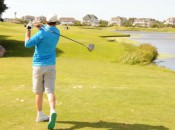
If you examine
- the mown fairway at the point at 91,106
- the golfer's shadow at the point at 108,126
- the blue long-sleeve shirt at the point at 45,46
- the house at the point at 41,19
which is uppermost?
the house at the point at 41,19

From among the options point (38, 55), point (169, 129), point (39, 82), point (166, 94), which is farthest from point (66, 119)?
point (166, 94)

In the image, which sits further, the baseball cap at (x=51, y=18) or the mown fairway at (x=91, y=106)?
the mown fairway at (x=91, y=106)

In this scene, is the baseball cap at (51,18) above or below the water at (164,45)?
above

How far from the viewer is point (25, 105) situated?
36.2 ft

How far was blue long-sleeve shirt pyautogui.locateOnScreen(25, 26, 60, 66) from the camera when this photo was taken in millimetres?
8461

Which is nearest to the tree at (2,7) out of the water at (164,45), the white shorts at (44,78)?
the water at (164,45)

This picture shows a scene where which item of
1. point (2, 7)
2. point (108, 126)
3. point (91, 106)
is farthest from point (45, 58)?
point (2, 7)

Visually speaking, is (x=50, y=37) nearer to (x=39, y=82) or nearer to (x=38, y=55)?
(x=38, y=55)

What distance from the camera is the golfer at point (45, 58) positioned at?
845 centimetres

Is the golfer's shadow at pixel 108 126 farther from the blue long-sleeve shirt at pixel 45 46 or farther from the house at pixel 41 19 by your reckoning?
the house at pixel 41 19

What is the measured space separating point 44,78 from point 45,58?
1.70ft

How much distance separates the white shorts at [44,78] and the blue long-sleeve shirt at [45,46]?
122mm

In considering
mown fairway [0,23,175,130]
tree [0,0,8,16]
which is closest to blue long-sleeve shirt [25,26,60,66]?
mown fairway [0,23,175,130]

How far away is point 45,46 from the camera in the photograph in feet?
28.5
